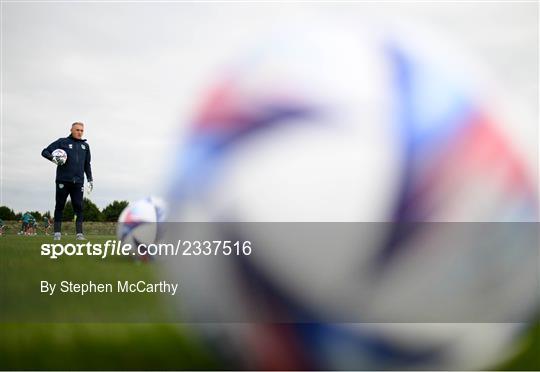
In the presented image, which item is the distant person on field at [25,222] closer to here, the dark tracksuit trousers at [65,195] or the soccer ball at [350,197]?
the dark tracksuit trousers at [65,195]

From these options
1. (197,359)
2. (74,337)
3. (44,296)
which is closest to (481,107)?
(197,359)

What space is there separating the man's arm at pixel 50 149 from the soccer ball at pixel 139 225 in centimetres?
323

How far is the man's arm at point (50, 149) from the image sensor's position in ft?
34.9

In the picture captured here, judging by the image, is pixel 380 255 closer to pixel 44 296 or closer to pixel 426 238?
pixel 426 238

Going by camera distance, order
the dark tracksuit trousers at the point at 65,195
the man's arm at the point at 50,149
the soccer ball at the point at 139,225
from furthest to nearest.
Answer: the dark tracksuit trousers at the point at 65,195, the man's arm at the point at 50,149, the soccer ball at the point at 139,225

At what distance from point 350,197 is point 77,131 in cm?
852

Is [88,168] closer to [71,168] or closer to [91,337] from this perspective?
[71,168]

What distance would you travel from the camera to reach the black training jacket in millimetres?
10984

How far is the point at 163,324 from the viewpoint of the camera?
15.3 ft

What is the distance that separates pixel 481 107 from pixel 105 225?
16.5 metres

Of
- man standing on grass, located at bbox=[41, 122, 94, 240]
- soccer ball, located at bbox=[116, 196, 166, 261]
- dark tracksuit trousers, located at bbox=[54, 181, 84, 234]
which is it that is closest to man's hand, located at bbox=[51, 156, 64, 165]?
man standing on grass, located at bbox=[41, 122, 94, 240]

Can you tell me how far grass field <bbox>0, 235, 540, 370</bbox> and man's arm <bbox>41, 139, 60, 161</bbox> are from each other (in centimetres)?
509

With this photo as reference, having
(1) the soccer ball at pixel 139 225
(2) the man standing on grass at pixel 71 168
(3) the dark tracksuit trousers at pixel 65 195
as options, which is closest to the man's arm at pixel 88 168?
(2) the man standing on grass at pixel 71 168

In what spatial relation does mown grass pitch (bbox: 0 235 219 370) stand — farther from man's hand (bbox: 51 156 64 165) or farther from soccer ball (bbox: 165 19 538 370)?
man's hand (bbox: 51 156 64 165)
